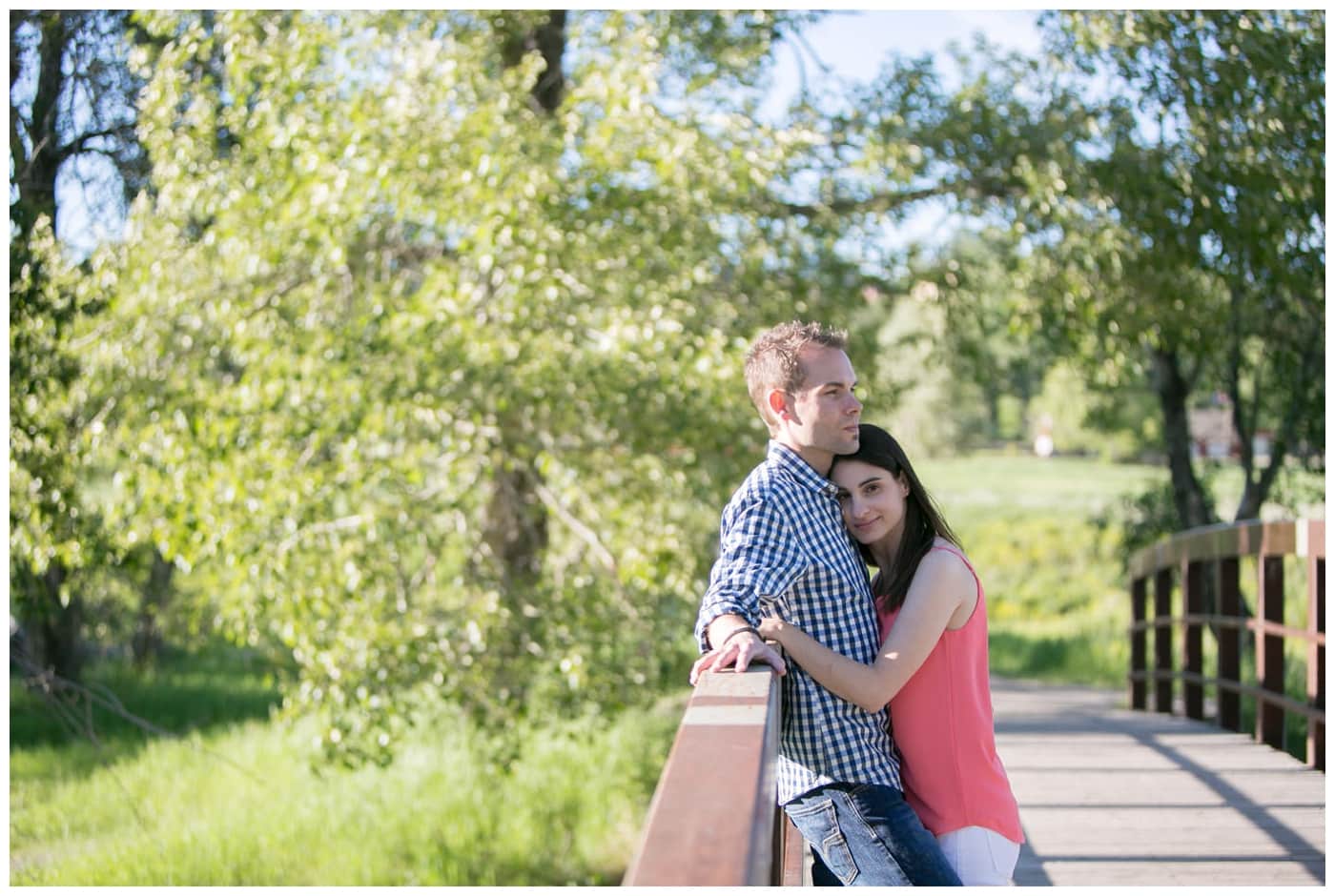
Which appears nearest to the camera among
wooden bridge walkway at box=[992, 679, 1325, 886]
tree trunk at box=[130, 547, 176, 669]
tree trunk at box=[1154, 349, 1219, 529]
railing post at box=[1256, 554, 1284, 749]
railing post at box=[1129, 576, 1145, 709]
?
wooden bridge walkway at box=[992, 679, 1325, 886]

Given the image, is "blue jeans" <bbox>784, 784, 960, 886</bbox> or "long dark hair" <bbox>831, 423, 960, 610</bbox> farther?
"long dark hair" <bbox>831, 423, 960, 610</bbox>

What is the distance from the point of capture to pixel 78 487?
7.42m

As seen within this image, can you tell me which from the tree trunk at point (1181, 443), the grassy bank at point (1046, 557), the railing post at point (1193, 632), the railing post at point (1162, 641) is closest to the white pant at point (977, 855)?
the railing post at point (1193, 632)

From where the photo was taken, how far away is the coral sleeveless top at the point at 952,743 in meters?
2.45

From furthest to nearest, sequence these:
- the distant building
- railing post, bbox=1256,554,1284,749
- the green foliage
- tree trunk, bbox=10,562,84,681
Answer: the distant building → tree trunk, bbox=10,562,84,681 → the green foliage → railing post, bbox=1256,554,1284,749

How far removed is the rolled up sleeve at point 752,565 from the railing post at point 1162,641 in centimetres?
598

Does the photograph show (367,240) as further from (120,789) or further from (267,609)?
(120,789)

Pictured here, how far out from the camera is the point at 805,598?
7.95 ft

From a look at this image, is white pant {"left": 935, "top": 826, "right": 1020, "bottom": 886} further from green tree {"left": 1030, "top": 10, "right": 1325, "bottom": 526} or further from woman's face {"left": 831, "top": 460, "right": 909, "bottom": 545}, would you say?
green tree {"left": 1030, "top": 10, "right": 1325, "bottom": 526}

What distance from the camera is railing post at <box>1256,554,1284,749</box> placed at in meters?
5.93

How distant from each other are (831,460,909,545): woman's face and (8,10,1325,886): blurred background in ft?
12.7

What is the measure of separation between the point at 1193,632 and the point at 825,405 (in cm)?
556

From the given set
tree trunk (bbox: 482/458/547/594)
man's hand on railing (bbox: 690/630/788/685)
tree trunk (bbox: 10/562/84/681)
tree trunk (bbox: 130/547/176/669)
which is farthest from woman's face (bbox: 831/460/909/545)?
tree trunk (bbox: 130/547/176/669)

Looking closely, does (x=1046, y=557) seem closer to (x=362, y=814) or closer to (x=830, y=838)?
(x=362, y=814)
